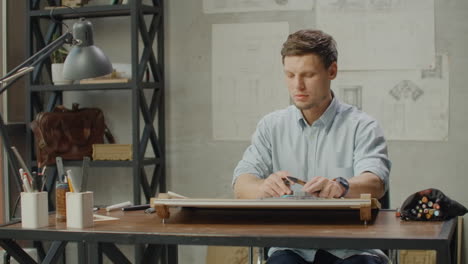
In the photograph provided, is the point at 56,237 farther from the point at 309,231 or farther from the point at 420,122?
the point at 420,122

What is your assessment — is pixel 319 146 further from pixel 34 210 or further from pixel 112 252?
pixel 34 210

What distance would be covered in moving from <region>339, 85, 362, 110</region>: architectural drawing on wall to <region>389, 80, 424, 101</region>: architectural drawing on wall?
18 cm

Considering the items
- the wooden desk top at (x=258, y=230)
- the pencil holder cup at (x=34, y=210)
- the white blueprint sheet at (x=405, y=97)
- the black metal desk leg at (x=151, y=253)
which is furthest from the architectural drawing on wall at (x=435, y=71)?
the pencil holder cup at (x=34, y=210)

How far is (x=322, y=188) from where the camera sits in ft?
7.31

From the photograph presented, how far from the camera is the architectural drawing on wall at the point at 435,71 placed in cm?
407

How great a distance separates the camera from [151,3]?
14.8 feet

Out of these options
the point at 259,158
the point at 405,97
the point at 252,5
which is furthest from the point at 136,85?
the point at 259,158

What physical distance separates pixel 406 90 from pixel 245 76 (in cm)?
95

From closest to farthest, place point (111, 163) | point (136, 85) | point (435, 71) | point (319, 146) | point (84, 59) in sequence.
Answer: point (84, 59)
point (319, 146)
point (435, 71)
point (136, 85)
point (111, 163)

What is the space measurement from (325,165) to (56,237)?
996 millimetres

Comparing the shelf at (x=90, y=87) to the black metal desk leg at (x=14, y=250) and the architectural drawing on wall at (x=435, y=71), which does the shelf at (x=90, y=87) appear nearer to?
the architectural drawing on wall at (x=435, y=71)

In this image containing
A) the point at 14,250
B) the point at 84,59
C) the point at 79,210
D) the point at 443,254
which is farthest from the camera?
the point at 84,59

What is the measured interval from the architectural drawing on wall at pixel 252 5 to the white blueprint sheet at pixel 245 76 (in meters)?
0.09

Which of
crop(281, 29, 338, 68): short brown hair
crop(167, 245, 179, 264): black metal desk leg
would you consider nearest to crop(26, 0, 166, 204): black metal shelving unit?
crop(167, 245, 179, 264): black metal desk leg
